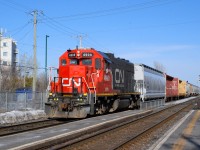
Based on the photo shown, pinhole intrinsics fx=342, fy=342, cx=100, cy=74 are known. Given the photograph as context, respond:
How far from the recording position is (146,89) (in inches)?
1259

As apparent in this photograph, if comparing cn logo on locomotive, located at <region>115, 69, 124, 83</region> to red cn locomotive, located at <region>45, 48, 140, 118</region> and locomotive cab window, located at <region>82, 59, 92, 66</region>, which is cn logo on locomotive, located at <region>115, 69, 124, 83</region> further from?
locomotive cab window, located at <region>82, 59, 92, 66</region>

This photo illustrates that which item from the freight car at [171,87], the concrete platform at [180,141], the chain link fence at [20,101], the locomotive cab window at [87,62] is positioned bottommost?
the concrete platform at [180,141]

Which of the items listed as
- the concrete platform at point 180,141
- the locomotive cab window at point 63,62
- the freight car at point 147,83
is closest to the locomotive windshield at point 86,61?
the locomotive cab window at point 63,62

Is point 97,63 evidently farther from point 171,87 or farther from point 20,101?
point 171,87

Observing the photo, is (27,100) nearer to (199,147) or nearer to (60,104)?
(60,104)

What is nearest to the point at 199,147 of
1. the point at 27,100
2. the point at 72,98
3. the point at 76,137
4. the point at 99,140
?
the point at 99,140

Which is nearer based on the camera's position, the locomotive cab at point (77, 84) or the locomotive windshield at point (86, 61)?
the locomotive cab at point (77, 84)

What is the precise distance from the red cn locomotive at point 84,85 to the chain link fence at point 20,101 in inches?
260

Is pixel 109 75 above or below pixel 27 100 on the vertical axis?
above

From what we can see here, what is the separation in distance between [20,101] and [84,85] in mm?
8869

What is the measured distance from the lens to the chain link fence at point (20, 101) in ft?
81.3

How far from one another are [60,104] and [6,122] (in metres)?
3.51

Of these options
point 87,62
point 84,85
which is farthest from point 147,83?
point 84,85

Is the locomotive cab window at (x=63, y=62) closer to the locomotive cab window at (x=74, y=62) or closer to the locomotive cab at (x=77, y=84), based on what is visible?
the locomotive cab at (x=77, y=84)
